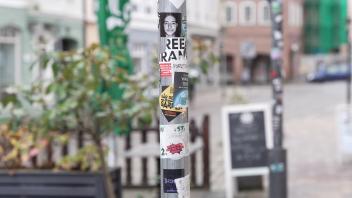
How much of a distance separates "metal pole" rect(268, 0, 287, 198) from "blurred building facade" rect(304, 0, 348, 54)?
6019cm

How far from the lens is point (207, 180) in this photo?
10086mm

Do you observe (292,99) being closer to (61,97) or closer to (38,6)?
(38,6)

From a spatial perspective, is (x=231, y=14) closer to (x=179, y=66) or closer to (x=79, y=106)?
(x=79, y=106)

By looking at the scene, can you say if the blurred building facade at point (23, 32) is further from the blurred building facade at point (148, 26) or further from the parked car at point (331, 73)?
the parked car at point (331, 73)

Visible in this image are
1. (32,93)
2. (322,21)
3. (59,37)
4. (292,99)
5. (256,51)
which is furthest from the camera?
(322,21)

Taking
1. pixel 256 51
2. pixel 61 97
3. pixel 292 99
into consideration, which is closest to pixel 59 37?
pixel 292 99

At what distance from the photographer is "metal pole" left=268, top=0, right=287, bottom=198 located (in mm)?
7820

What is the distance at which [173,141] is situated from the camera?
12.7ft

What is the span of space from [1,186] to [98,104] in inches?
55.5

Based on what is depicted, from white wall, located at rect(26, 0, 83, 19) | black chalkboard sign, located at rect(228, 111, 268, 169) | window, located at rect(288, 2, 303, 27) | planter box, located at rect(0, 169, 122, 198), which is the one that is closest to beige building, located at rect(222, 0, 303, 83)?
window, located at rect(288, 2, 303, 27)

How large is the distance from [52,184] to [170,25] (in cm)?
363

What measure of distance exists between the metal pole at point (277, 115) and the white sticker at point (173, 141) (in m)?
4.09

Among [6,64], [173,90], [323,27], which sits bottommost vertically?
[173,90]

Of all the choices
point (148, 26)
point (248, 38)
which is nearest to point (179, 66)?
point (148, 26)
